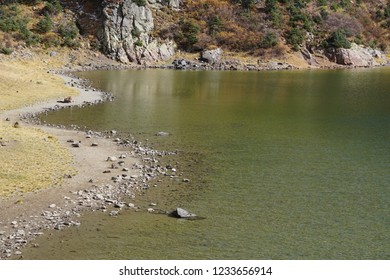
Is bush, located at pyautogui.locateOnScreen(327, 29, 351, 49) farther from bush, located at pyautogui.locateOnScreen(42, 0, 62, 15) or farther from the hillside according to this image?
bush, located at pyautogui.locateOnScreen(42, 0, 62, 15)

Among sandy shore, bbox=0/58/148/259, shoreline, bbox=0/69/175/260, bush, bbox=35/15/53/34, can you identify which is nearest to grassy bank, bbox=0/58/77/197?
sandy shore, bbox=0/58/148/259

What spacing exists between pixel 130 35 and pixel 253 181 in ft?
307

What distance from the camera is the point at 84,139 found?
41.4 meters

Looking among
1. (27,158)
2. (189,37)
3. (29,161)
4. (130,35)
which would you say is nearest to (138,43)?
(130,35)

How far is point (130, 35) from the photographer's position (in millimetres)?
119938

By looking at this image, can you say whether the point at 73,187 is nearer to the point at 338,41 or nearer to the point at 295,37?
the point at 295,37

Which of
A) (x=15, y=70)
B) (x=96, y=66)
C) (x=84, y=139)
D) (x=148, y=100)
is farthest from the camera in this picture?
(x=96, y=66)

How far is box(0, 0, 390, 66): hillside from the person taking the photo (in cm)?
11600

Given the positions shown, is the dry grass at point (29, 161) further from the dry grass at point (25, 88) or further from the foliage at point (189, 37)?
the foliage at point (189, 37)

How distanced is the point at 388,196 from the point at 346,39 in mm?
109350

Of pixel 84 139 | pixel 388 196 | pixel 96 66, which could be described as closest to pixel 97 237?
pixel 388 196

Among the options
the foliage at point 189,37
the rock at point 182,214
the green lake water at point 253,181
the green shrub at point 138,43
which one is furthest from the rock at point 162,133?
the foliage at point 189,37

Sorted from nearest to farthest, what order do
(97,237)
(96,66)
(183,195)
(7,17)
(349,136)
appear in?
(97,237), (183,195), (349,136), (96,66), (7,17)

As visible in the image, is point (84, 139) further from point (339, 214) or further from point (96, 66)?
point (96, 66)
